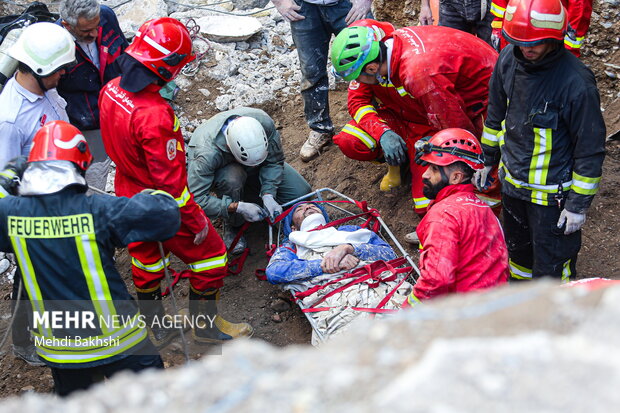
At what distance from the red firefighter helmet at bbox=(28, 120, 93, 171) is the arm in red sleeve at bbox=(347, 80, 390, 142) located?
9.44 ft

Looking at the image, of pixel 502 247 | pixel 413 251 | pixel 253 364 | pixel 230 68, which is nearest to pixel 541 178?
pixel 502 247

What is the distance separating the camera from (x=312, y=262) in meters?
4.72

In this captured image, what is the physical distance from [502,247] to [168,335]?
8.96 feet

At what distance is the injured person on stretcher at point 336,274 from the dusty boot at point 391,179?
0.95 metres

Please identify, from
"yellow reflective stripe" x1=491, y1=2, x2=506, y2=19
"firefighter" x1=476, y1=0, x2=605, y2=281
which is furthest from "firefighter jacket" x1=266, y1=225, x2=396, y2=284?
"yellow reflective stripe" x1=491, y1=2, x2=506, y2=19

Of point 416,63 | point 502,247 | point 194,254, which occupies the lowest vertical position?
point 194,254

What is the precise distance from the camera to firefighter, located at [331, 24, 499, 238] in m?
4.70

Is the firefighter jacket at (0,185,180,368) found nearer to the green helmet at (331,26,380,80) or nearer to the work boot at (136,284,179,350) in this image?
the work boot at (136,284,179,350)

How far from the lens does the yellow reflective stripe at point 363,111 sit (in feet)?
18.3

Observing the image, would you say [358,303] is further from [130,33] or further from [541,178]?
[130,33]

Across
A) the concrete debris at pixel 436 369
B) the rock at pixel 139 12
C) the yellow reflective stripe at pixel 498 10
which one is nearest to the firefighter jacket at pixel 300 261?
the yellow reflective stripe at pixel 498 10

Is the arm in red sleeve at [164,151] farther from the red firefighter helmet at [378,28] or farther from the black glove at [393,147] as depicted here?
the black glove at [393,147]

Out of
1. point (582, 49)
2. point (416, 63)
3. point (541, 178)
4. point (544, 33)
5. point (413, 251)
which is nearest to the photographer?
point (544, 33)

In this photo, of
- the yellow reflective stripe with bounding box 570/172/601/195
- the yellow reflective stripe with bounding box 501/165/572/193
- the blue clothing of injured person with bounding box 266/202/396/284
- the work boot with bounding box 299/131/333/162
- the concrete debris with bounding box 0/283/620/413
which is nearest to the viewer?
the concrete debris with bounding box 0/283/620/413
